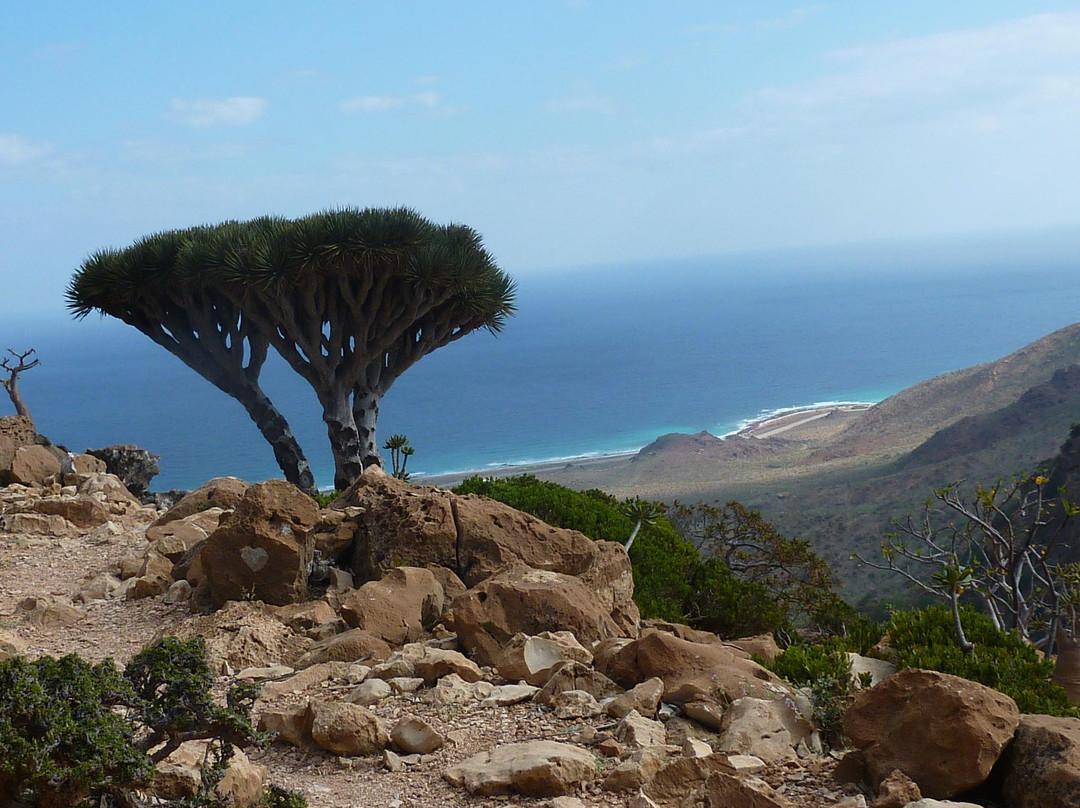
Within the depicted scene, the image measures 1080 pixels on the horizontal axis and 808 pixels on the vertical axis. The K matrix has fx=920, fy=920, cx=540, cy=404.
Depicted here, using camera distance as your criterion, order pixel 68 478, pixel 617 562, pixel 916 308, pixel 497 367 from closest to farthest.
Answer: pixel 617 562, pixel 68 478, pixel 497 367, pixel 916 308

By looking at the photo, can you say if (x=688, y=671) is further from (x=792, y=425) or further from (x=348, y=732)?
(x=792, y=425)

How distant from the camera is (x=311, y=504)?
7.98 metres

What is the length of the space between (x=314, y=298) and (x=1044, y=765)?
15.5m

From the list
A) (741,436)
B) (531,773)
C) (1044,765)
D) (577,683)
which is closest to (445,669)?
(577,683)

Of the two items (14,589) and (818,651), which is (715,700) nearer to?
(818,651)

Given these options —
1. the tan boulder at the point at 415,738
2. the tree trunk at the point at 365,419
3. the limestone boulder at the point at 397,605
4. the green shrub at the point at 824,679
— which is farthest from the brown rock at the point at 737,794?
the tree trunk at the point at 365,419

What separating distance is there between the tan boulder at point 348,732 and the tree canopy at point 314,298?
12.8m

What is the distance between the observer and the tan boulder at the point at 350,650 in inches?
251

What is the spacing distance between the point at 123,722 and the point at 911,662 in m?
4.71

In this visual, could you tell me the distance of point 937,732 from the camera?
4.04 metres

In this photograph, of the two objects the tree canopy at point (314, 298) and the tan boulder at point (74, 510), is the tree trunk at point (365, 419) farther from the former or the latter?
the tan boulder at point (74, 510)

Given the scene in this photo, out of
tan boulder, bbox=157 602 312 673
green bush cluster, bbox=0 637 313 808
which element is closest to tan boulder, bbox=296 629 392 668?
tan boulder, bbox=157 602 312 673

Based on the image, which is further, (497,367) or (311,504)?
(497,367)

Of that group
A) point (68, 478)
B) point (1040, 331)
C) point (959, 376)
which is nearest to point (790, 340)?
point (1040, 331)
